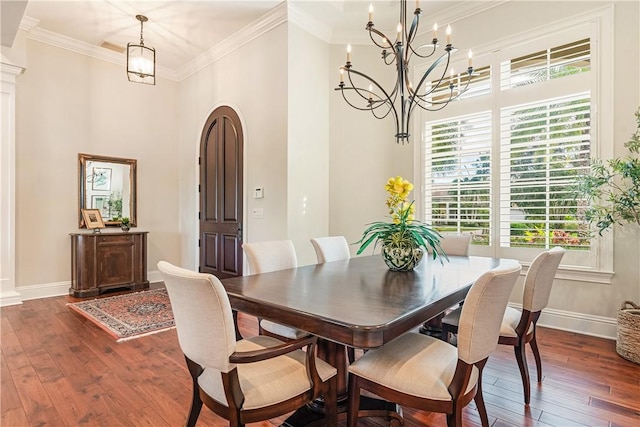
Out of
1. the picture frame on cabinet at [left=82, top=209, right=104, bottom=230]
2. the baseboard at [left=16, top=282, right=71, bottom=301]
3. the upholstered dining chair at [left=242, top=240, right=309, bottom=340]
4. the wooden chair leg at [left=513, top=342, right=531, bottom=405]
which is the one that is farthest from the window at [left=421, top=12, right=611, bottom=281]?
the baseboard at [left=16, top=282, right=71, bottom=301]

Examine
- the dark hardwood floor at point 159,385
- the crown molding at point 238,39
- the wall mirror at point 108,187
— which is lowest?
the dark hardwood floor at point 159,385

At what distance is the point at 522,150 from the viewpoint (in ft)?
11.5

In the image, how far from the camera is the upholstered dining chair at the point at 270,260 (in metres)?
2.11

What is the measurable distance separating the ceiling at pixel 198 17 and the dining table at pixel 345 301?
320cm

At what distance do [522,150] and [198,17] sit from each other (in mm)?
4033

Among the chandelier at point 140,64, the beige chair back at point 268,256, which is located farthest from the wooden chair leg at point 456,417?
the chandelier at point 140,64

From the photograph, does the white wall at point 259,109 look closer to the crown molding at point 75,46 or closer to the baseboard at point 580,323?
the crown molding at point 75,46

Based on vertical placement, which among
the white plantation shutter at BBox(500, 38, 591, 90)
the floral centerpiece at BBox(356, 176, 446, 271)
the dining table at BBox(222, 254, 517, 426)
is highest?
the white plantation shutter at BBox(500, 38, 591, 90)

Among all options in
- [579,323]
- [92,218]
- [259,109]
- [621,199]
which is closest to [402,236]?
[621,199]

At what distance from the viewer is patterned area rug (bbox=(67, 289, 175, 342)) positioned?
10.7 ft

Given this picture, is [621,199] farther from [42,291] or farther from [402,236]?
[42,291]

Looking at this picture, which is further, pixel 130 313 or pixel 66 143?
pixel 66 143

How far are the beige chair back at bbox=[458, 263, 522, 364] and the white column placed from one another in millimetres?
5178

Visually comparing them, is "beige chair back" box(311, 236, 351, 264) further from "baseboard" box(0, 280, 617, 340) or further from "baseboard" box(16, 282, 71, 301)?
"baseboard" box(16, 282, 71, 301)
